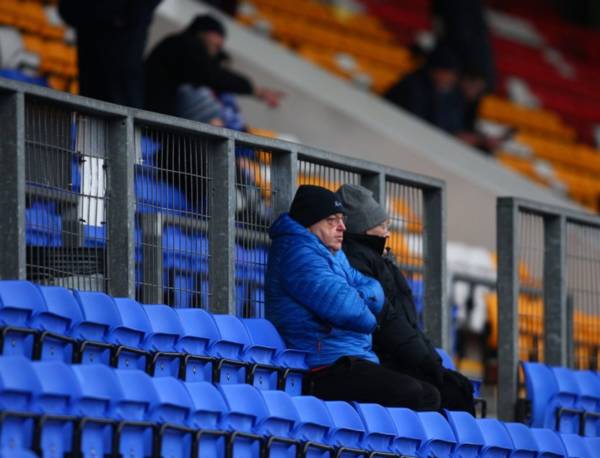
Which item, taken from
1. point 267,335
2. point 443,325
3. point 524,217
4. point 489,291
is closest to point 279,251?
point 267,335

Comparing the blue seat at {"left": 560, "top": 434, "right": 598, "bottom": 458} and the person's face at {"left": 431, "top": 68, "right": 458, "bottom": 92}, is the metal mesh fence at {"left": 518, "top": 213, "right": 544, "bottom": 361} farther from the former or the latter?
the person's face at {"left": 431, "top": 68, "right": 458, "bottom": 92}

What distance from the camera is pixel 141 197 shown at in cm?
639

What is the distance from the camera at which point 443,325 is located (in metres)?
7.95

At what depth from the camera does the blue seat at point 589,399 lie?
7.99 m

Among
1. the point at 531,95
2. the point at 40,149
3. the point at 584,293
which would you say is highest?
the point at 531,95

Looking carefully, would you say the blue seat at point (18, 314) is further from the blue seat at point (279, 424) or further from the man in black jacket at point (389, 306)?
the man in black jacket at point (389, 306)

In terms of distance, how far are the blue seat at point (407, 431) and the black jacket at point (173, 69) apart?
2890mm

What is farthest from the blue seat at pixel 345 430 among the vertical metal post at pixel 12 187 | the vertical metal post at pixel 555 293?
the vertical metal post at pixel 555 293

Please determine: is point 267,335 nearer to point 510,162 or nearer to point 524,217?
point 524,217

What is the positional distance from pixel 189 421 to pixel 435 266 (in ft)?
9.82

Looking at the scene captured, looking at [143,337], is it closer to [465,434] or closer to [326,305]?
[326,305]

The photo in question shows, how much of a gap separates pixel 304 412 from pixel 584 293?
340 centimetres

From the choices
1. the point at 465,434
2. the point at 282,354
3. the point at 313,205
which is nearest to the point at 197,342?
the point at 282,354

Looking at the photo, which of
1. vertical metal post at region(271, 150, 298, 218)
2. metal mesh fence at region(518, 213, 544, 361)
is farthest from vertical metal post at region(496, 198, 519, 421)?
vertical metal post at region(271, 150, 298, 218)
